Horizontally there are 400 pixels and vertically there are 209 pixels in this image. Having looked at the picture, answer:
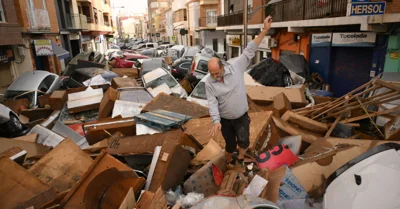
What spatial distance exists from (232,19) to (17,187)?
18506mm

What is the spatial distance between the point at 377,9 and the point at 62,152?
7.34 m

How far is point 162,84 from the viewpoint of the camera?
7684 millimetres

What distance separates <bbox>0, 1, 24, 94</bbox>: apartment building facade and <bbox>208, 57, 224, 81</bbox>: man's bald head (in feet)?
36.7

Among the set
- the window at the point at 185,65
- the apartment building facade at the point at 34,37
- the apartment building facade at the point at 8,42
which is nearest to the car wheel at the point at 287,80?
the window at the point at 185,65

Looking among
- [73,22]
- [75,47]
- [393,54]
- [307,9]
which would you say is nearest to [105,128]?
[393,54]

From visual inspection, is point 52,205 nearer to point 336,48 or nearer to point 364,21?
point 364,21

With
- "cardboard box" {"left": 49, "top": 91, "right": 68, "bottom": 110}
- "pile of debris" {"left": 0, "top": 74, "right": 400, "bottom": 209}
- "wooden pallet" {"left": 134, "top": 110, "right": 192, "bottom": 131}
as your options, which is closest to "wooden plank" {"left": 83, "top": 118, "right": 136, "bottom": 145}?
"pile of debris" {"left": 0, "top": 74, "right": 400, "bottom": 209}

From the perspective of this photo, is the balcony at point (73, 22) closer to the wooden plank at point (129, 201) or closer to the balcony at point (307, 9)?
the balcony at point (307, 9)

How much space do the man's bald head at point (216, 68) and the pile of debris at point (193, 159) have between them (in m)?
0.96

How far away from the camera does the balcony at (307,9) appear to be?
8545mm

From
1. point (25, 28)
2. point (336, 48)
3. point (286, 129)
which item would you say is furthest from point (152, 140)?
point (25, 28)

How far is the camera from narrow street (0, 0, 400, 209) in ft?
7.82

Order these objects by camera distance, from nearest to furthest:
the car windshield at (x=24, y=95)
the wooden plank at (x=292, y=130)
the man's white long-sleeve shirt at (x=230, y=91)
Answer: the man's white long-sleeve shirt at (x=230, y=91)
the wooden plank at (x=292, y=130)
the car windshield at (x=24, y=95)

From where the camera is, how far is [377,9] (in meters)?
6.39
